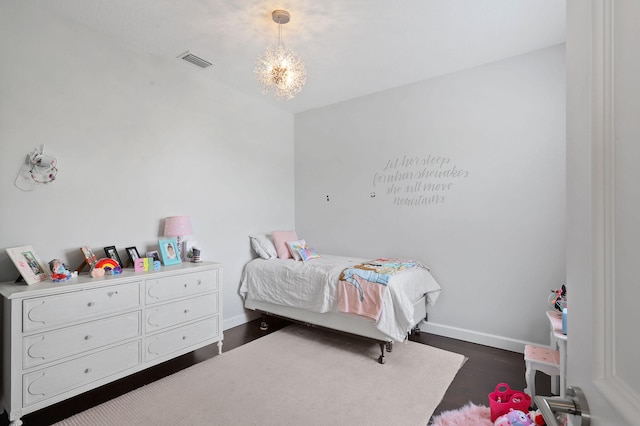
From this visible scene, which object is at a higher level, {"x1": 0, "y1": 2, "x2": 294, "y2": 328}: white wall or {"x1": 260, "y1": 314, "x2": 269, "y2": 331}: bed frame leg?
{"x1": 0, "y1": 2, "x2": 294, "y2": 328}: white wall

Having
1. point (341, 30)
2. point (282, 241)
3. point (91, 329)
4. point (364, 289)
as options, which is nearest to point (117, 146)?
point (91, 329)

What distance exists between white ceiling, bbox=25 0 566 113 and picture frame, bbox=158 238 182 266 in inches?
69.8

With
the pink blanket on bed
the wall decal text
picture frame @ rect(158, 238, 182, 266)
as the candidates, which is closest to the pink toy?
picture frame @ rect(158, 238, 182, 266)

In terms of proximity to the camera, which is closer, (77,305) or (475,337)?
(77,305)

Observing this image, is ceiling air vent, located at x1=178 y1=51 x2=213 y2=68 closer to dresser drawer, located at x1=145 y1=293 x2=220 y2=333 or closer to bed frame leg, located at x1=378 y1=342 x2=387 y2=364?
dresser drawer, located at x1=145 y1=293 x2=220 y2=333

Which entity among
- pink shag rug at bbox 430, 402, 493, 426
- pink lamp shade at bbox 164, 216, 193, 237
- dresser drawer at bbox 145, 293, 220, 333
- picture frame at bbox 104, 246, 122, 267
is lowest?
pink shag rug at bbox 430, 402, 493, 426

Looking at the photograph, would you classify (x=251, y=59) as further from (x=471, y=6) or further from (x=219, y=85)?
(x=471, y=6)

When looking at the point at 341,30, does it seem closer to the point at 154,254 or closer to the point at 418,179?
the point at 418,179

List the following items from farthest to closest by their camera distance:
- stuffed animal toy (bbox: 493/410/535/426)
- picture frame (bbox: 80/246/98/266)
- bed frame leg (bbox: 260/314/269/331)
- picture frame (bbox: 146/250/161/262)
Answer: bed frame leg (bbox: 260/314/269/331)
picture frame (bbox: 146/250/161/262)
picture frame (bbox: 80/246/98/266)
stuffed animal toy (bbox: 493/410/535/426)

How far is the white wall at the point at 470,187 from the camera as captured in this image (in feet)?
9.48

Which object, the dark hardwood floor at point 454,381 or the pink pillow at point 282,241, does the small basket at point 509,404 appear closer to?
the dark hardwood floor at point 454,381

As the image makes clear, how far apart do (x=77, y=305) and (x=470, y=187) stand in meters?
3.44

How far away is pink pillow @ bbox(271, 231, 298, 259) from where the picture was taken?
152 inches

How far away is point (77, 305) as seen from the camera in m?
2.09
